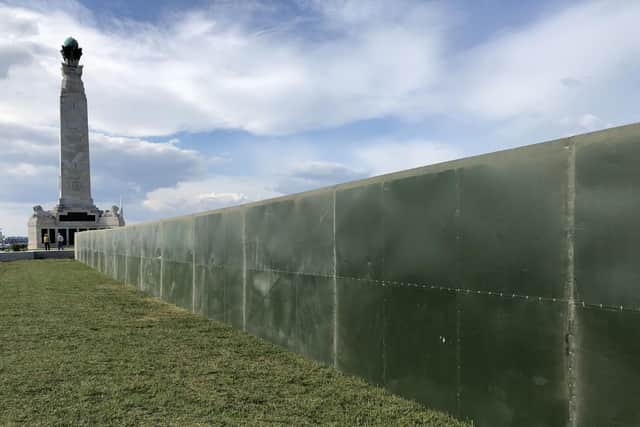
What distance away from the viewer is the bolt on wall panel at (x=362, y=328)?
591cm

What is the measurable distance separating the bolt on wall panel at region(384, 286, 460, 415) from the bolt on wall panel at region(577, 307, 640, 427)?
1252mm

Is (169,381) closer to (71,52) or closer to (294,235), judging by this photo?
(294,235)

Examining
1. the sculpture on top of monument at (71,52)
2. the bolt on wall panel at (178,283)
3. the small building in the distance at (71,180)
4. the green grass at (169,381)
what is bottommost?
the green grass at (169,381)

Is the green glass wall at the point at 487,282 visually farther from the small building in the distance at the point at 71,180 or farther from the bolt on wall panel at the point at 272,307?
the small building in the distance at the point at 71,180

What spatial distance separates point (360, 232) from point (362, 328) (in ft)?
3.82

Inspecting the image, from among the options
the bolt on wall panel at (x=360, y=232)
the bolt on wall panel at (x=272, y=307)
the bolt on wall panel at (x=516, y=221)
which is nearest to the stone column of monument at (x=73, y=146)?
the bolt on wall panel at (x=272, y=307)

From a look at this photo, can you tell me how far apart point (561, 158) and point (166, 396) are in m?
4.68

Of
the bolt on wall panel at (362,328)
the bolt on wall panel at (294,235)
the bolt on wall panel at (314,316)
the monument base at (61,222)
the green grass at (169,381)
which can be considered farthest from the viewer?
the monument base at (61,222)

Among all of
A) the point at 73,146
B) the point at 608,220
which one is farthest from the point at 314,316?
the point at 73,146

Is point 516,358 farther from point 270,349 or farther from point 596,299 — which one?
point 270,349

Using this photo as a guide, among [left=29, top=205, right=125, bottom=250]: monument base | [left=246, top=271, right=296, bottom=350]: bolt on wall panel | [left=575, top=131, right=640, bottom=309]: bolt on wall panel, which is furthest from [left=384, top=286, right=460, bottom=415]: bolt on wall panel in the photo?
[left=29, top=205, right=125, bottom=250]: monument base

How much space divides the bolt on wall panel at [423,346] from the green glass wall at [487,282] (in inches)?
0.6

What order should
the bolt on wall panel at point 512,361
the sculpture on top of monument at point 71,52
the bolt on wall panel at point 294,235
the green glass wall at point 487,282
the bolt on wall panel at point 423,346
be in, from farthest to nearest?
the sculpture on top of monument at point 71,52 < the bolt on wall panel at point 294,235 < the bolt on wall panel at point 423,346 < the bolt on wall panel at point 512,361 < the green glass wall at point 487,282

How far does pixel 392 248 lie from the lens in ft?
18.7
